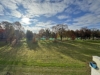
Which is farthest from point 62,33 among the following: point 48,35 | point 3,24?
point 3,24

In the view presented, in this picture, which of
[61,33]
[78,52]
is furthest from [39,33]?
[78,52]

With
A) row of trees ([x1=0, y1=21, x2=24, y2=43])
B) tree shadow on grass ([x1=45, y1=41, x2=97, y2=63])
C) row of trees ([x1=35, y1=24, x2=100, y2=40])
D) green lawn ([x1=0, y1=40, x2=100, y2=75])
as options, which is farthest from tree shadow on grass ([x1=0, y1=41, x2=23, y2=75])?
row of trees ([x1=35, y1=24, x2=100, y2=40])

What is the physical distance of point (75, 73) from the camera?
714 centimetres

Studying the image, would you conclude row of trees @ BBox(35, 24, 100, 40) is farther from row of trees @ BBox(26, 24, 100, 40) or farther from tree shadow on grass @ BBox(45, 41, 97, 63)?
tree shadow on grass @ BBox(45, 41, 97, 63)

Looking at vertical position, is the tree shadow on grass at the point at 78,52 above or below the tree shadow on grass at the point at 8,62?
below

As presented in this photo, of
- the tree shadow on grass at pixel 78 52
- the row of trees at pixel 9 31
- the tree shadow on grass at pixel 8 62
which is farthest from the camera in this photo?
the row of trees at pixel 9 31

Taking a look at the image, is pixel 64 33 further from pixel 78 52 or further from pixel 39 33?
pixel 78 52

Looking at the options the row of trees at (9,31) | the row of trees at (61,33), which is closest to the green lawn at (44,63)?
the row of trees at (9,31)

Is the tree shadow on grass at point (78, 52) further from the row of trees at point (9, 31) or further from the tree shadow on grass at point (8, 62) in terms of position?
the row of trees at point (9, 31)

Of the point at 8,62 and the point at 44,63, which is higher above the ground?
the point at 8,62

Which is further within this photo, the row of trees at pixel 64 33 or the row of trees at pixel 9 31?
the row of trees at pixel 64 33

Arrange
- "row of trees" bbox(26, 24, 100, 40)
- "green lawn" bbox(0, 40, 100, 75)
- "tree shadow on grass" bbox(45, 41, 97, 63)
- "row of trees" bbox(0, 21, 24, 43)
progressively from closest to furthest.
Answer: "green lawn" bbox(0, 40, 100, 75)
"tree shadow on grass" bbox(45, 41, 97, 63)
"row of trees" bbox(0, 21, 24, 43)
"row of trees" bbox(26, 24, 100, 40)

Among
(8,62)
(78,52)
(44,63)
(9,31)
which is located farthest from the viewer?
(9,31)

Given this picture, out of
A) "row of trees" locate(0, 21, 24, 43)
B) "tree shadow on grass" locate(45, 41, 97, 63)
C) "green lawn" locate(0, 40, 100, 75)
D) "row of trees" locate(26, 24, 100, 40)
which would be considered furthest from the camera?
"row of trees" locate(26, 24, 100, 40)
